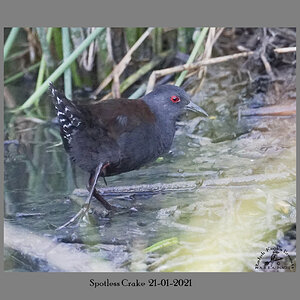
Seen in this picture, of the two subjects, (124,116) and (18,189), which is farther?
(18,189)

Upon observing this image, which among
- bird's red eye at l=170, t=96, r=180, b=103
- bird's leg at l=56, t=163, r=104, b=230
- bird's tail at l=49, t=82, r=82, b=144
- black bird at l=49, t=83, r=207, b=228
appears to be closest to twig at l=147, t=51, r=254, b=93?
bird's red eye at l=170, t=96, r=180, b=103

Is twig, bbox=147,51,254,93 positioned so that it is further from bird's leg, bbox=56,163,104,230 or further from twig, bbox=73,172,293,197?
bird's leg, bbox=56,163,104,230

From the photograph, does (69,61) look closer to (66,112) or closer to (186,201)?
(66,112)

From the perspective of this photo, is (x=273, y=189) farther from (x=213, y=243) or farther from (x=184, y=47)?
(x=184, y=47)

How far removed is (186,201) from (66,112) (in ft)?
3.97

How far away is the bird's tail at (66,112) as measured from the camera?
423 centimetres

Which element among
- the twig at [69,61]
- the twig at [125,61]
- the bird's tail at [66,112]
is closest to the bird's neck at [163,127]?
the bird's tail at [66,112]

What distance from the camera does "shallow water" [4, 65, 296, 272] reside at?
4.10 m

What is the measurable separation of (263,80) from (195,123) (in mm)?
1035

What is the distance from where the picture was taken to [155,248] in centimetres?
409

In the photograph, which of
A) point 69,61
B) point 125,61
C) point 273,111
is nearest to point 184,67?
point 125,61

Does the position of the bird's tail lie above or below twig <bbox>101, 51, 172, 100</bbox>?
below

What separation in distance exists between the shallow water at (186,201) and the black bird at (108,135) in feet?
1.00

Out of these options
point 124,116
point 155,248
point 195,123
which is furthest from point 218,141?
point 155,248
